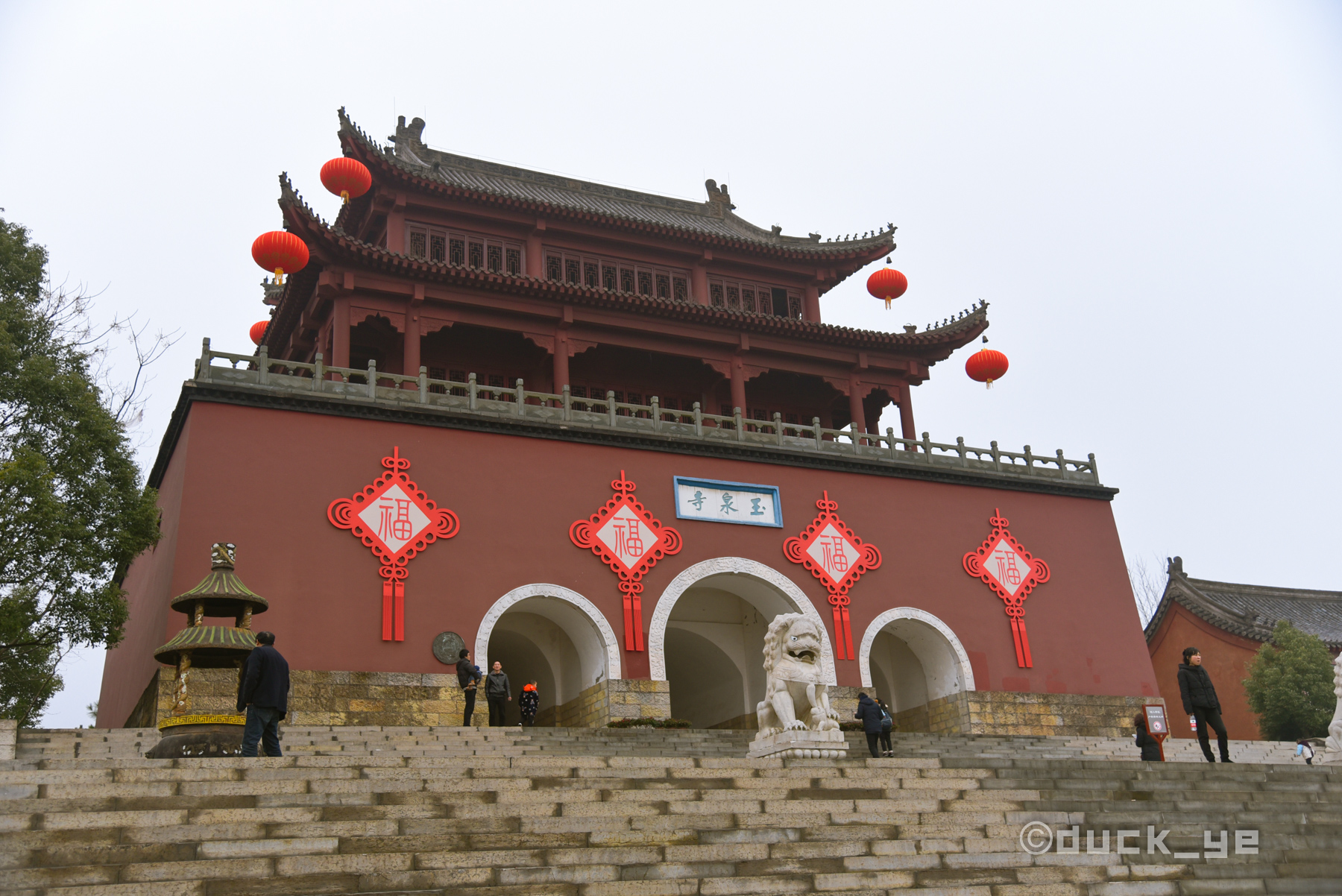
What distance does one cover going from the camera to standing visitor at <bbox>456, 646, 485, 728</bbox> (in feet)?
40.5

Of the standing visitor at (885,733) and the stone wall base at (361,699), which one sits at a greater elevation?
the stone wall base at (361,699)

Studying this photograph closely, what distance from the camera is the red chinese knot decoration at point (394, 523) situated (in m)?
13.7

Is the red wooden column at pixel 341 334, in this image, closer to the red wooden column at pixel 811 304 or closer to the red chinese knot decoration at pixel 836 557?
the red chinese knot decoration at pixel 836 557

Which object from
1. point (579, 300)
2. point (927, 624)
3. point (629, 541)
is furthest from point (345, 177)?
point (927, 624)

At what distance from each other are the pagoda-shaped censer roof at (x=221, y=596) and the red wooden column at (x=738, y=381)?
951 cm

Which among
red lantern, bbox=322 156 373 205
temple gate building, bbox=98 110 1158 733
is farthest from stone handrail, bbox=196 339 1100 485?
red lantern, bbox=322 156 373 205

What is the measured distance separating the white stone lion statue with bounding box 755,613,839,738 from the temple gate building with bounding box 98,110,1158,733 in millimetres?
4898

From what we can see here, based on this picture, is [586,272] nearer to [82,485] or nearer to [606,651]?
[606,651]

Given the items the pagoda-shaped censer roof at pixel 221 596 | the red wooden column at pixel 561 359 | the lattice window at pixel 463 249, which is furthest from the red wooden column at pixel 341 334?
the pagoda-shaped censer roof at pixel 221 596

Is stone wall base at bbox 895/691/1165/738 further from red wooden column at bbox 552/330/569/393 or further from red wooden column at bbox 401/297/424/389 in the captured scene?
red wooden column at bbox 401/297/424/389

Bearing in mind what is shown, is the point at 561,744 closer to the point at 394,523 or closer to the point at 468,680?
the point at 468,680

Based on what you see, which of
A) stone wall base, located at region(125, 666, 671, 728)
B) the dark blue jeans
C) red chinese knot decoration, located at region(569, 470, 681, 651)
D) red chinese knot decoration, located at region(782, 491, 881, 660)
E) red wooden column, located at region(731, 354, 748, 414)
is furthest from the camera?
red wooden column, located at region(731, 354, 748, 414)

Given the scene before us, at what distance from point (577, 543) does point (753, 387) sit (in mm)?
5977

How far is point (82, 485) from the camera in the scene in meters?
12.5
